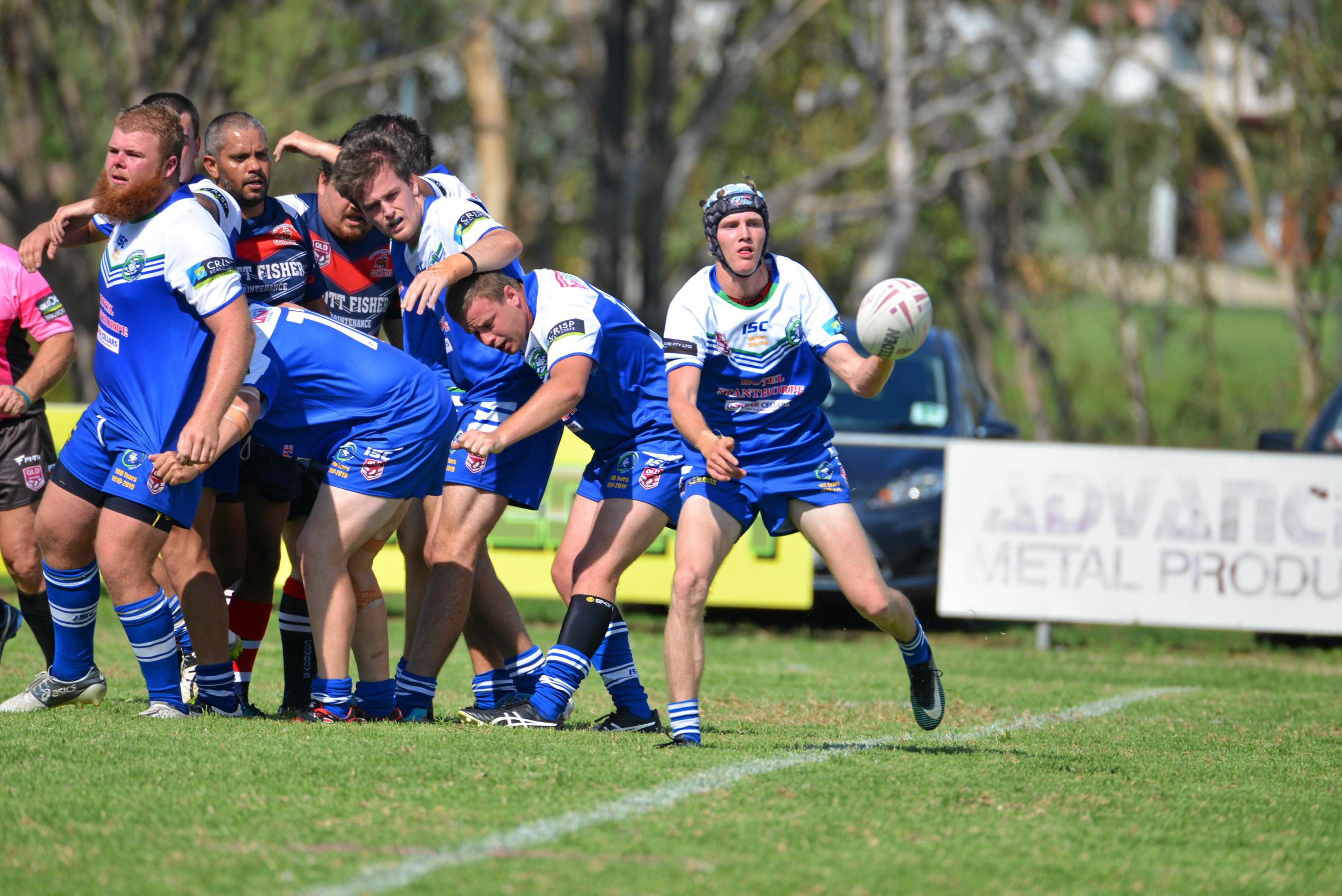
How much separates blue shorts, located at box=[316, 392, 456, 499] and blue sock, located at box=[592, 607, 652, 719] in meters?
1.09

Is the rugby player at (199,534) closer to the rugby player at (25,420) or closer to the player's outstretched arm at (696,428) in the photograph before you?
the rugby player at (25,420)

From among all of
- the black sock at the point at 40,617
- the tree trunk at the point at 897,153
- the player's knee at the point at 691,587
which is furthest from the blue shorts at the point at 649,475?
the tree trunk at the point at 897,153

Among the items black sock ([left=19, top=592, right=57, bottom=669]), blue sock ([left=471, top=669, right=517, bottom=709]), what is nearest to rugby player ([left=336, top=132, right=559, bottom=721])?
blue sock ([left=471, top=669, right=517, bottom=709])

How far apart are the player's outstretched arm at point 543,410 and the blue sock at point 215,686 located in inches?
52.8

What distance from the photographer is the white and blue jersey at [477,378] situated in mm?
5969

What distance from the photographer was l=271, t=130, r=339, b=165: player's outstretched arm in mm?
6559

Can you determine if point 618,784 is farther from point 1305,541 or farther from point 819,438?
point 1305,541

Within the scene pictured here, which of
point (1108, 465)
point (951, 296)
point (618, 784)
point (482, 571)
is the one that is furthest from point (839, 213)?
point (618, 784)

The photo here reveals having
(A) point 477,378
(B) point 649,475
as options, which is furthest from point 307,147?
(B) point 649,475

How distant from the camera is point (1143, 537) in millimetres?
10359

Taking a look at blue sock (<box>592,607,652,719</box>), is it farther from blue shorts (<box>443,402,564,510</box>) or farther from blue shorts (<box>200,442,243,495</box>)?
blue shorts (<box>200,442,243,495</box>)

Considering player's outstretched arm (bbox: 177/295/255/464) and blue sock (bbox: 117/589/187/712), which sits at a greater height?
player's outstretched arm (bbox: 177/295/255/464)

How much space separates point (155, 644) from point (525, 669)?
1551 mm

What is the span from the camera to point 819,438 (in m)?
5.90
